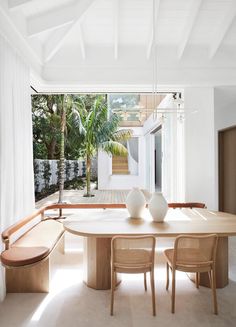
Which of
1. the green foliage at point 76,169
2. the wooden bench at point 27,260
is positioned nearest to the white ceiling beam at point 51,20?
the wooden bench at point 27,260

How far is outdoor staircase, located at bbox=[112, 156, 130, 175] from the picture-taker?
36.0 feet

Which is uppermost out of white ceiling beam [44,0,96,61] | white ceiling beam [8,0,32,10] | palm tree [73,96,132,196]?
white ceiling beam [44,0,96,61]

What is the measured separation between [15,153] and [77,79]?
1950mm

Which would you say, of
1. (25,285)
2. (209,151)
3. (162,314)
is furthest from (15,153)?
(209,151)

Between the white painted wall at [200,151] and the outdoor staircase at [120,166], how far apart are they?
258 inches

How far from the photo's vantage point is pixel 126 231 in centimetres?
243

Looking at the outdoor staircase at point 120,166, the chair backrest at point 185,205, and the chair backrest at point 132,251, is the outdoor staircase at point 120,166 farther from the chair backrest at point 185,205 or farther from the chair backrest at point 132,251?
the chair backrest at point 132,251

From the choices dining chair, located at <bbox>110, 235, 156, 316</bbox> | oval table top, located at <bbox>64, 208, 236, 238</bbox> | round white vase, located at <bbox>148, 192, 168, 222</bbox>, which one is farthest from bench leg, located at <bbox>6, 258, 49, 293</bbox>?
round white vase, located at <bbox>148, 192, 168, 222</bbox>

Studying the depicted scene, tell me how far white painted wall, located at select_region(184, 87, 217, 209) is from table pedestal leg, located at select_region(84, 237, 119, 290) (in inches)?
88.8

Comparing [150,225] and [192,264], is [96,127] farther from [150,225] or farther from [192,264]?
[192,264]

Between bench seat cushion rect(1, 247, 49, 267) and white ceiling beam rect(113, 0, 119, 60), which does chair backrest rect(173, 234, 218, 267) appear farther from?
white ceiling beam rect(113, 0, 119, 60)

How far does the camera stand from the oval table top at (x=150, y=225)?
241 cm

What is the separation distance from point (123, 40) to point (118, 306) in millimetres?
3833

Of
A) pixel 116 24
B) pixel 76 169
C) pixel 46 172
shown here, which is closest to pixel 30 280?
pixel 116 24
